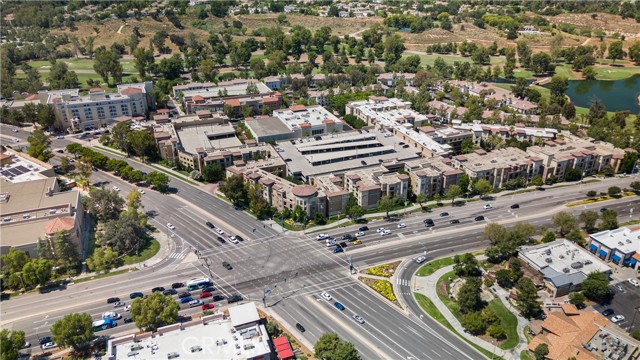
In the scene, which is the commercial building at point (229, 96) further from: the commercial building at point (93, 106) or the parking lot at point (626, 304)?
the parking lot at point (626, 304)

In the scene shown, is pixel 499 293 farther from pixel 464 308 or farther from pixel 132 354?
pixel 132 354

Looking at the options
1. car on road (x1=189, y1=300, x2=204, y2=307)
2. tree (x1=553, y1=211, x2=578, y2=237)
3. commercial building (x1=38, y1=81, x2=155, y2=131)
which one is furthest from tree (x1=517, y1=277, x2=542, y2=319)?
commercial building (x1=38, y1=81, x2=155, y2=131)

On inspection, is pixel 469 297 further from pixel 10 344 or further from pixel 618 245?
pixel 10 344

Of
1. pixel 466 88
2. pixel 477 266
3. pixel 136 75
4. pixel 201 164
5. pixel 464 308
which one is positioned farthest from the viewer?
Result: pixel 136 75

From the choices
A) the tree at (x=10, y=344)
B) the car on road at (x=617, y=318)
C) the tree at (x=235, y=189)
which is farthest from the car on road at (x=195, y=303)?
the car on road at (x=617, y=318)

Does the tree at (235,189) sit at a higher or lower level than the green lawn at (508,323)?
higher

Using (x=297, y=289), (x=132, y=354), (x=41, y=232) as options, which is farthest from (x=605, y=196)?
(x=41, y=232)

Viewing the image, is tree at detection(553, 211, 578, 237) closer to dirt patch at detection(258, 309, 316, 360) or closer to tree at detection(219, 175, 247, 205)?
dirt patch at detection(258, 309, 316, 360)
